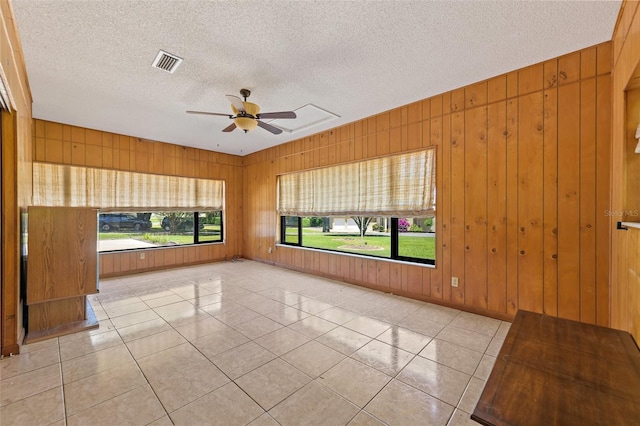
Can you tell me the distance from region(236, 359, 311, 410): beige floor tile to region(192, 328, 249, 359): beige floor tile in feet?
1.65

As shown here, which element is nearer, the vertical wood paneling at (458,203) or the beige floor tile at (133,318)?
the beige floor tile at (133,318)

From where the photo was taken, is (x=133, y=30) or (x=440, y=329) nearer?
(x=133, y=30)

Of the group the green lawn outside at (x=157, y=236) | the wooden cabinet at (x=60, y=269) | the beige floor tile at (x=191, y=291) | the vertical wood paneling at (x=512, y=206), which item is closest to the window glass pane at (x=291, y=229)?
the green lawn outside at (x=157, y=236)

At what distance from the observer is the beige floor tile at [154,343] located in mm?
2473

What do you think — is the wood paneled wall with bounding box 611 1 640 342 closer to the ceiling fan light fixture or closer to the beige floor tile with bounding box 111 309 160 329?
the ceiling fan light fixture

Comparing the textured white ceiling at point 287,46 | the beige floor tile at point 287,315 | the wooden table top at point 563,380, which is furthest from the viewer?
the beige floor tile at point 287,315

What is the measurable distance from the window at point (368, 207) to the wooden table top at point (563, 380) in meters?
2.54

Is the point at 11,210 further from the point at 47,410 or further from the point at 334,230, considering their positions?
the point at 334,230

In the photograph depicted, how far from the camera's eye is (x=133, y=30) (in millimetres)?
2340

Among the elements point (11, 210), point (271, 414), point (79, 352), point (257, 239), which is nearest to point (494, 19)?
point (271, 414)

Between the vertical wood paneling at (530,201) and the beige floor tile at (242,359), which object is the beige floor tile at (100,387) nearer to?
the beige floor tile at (242,359)

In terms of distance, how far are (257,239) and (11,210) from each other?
15.4 feet

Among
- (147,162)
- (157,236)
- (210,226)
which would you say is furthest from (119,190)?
(210,226)

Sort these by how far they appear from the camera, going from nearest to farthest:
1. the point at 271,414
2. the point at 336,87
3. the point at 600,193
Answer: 1. the point at 271,414
2. the point at 600,193
3. the point at 336,87
